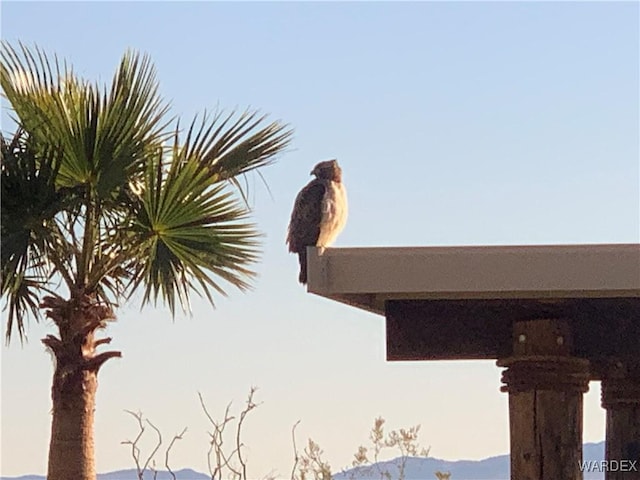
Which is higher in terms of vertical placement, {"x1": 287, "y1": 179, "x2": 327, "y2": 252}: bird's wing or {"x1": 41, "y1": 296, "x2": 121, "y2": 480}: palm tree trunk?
{"x1": 287, "y1": 179, "x2": 327, "y2": 252}: bird's wing

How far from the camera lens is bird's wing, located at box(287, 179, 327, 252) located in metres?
5.58

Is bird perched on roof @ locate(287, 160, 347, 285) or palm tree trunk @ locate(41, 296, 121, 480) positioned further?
palm tree trunk @ locate(41, 296, 121, 480)

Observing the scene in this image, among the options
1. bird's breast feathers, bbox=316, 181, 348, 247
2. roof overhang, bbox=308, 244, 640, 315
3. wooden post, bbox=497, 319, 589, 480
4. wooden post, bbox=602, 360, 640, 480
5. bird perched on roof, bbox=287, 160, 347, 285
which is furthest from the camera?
bird's breast feathers, bbox=316, 181, 348, 247

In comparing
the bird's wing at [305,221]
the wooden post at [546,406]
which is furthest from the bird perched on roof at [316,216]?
the wooden post at [546,406]

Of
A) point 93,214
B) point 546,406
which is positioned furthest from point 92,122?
point 546,406

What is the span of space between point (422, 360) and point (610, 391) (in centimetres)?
106

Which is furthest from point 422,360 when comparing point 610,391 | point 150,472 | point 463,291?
point 150,472

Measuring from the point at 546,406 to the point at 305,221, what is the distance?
89.9 inches

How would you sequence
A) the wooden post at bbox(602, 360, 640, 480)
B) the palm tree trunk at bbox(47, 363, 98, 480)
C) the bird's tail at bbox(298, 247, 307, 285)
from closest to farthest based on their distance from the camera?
the wooden post at bbox(602, 360, 640, 480)
the bird's tail at bbox(298, 247, 307, 285)
the palm tree trunk at bbox(47, 363, 98, 480)

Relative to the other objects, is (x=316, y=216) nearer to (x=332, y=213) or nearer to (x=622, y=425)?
(x=332, y=213)

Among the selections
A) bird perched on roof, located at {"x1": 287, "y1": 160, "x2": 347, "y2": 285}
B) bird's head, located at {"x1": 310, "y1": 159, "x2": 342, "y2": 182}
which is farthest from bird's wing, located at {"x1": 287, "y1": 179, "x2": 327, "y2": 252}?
bird's head, located at {"x1": 310, "y1": 159, "x2": 342, "y2": 182}

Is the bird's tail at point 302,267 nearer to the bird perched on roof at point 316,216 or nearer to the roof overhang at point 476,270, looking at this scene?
the bird perched on roof at point 316,216

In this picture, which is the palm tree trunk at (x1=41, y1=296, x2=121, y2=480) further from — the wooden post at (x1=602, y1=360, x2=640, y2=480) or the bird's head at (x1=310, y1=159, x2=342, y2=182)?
the wooden post at (x1=602, y1=360, x2=640, y2=480)

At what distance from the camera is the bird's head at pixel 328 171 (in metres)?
6.69
